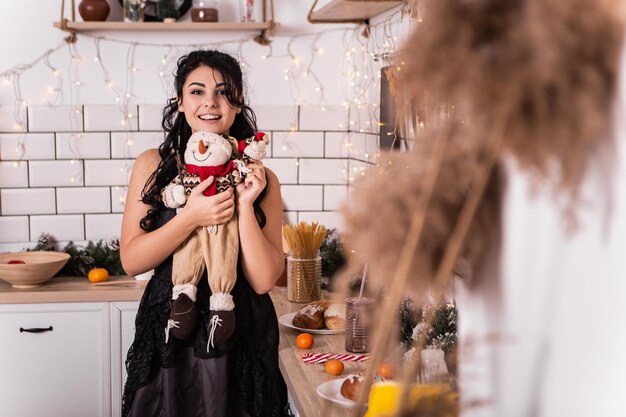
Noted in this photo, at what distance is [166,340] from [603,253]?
133cm

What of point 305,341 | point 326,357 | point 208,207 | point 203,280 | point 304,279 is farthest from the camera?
point 304,279

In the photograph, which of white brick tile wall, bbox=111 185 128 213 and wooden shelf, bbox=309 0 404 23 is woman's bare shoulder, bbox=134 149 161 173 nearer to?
wooden shelf, bbox=309 0 404 23

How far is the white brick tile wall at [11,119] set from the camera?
296 centimetres

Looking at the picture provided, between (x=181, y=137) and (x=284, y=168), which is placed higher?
(x=181, y=137)

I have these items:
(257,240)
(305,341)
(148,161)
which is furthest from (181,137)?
(305,341)

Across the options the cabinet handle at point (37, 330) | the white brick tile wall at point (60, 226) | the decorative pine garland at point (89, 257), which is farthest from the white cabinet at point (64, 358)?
the white brick tile wall at point (60, 226)

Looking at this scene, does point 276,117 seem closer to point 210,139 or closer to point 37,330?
point 37,330

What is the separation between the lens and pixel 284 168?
3109 millimetres

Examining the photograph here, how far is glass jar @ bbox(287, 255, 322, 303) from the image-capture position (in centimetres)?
255

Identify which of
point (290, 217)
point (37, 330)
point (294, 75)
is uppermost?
point (294, 75)

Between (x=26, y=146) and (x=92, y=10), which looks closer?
(x=92, y=10)

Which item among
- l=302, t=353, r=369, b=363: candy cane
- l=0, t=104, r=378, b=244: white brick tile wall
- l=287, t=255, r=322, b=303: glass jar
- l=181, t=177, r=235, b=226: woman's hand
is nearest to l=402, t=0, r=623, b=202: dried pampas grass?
l=181, t=177, r=235, b=226: woman's hand

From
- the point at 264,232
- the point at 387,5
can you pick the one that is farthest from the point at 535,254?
the point at 387,5

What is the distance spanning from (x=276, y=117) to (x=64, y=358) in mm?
1247
